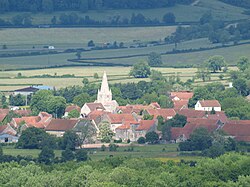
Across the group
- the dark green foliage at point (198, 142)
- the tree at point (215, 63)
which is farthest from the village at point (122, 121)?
the tree at point (215, 63)

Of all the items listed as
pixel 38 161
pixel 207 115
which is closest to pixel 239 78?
pixel 207 115

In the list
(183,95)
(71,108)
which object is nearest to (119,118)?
(71,108)

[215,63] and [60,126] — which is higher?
[215,63]

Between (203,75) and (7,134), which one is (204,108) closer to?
(7,134)

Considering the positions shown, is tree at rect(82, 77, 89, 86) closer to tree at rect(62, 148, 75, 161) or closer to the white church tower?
the white church tower

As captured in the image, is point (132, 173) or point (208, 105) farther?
point (208, 105)

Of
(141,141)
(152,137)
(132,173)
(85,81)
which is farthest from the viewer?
(85,81)

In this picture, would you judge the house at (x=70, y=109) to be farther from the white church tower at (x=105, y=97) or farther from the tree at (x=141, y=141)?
the tree at (x=141, y=141)

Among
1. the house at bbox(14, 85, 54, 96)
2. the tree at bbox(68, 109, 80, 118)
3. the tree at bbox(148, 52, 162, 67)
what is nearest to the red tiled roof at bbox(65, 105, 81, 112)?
the tree at bbox(68, 109, 80, 118)
